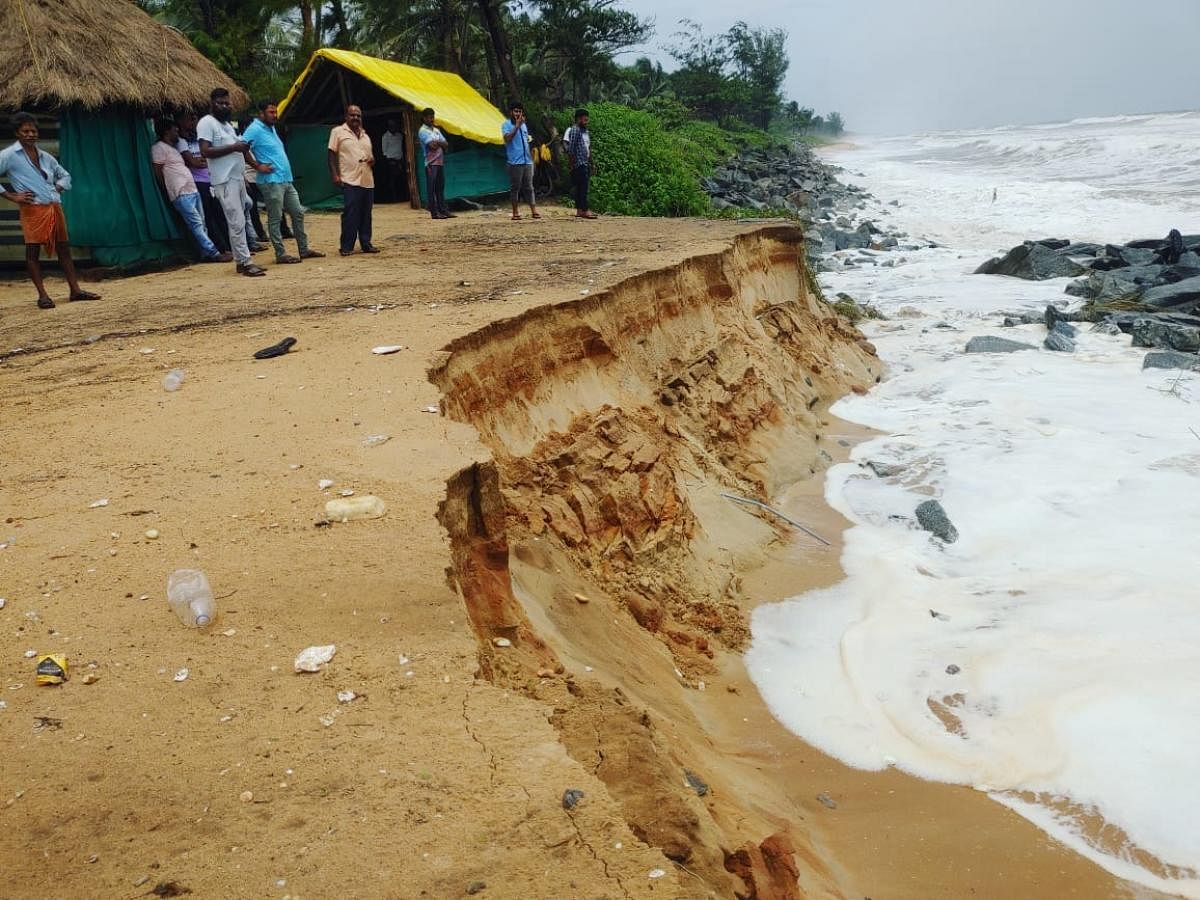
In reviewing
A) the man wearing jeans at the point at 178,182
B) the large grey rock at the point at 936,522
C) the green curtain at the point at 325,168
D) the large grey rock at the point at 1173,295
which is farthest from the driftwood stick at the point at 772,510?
the green curtain at the point at 325,168

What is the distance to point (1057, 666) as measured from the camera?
4738mm

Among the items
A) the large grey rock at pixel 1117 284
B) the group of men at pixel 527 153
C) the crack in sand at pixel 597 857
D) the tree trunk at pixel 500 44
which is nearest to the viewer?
the crack in sand at pixel 597 857

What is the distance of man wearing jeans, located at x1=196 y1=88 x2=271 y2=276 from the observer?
840 cm

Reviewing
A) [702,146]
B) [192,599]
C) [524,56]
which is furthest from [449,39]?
[192,599]

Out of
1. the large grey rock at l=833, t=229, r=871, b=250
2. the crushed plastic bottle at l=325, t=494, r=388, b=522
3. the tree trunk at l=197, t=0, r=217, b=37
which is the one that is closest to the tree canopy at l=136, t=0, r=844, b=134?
the tree trunk at l=197, t=0, r=217, b=37

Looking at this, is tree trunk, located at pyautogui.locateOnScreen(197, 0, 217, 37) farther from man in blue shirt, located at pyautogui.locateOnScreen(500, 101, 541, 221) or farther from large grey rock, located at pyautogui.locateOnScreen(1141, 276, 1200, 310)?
large grey rock, located at pyautogui.locateOnScreen(1141, 276, 1200, 310)

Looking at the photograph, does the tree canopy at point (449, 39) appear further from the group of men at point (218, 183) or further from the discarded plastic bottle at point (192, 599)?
the discarded plastic bottle at point (192, 599)

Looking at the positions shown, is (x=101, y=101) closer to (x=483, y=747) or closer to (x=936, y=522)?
(x=936, y=522)

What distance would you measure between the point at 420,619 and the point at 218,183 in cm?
751

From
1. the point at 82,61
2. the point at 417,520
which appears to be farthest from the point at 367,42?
the point at 417,520

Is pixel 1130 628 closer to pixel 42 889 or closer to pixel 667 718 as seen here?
pixel 667 718

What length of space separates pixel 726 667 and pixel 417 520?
7.79 ft

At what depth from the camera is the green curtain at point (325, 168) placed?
16.2m

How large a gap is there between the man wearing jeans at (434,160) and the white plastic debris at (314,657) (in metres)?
12.0
